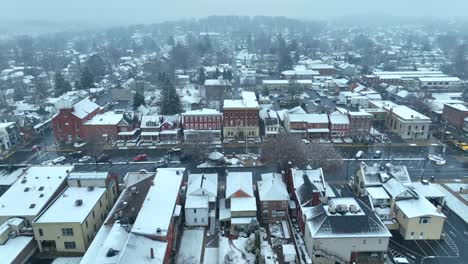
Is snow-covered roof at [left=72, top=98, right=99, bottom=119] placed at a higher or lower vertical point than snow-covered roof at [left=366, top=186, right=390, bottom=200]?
higher

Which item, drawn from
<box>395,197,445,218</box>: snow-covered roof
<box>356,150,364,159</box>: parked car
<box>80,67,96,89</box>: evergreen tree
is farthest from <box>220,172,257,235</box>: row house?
<box>80,67,96,89</box>: evergreen tree

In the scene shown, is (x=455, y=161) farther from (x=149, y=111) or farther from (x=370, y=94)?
(x=149, y=111)

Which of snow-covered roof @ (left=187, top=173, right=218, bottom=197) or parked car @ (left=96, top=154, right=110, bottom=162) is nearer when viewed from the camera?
snow-covered roof @ (left=187, top=173, right=218, bottom=197)

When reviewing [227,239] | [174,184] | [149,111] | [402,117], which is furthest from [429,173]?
[149,111]

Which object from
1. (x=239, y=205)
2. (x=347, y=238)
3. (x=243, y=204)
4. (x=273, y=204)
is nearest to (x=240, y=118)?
(x=273, y=204)

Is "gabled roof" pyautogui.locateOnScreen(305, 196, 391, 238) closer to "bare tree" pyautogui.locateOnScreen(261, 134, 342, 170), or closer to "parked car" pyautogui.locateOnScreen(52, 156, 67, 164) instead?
"bare tree" pyautogui.locateOnScreen(261, 134, 342, 170)

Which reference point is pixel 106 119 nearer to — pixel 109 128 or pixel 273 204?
pixel 109 128
